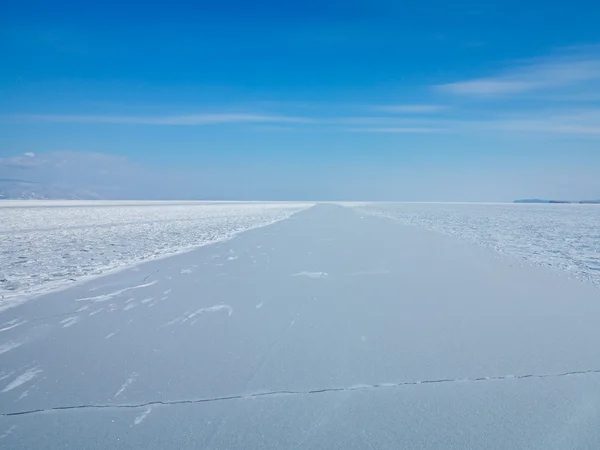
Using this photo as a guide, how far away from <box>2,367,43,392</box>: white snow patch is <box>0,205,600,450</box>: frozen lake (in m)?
0.01

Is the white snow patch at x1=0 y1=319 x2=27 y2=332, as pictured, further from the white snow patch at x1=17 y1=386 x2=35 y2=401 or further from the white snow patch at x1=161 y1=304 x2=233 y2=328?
the white snow patch at x1=17 y1=386 x2=35 y2=401

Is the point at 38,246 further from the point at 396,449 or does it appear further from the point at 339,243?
the point at 396,449

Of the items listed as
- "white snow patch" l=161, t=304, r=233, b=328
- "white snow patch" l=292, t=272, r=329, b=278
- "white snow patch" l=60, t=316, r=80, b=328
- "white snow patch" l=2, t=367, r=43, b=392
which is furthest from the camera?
"white snow patch" l=292, t=272, r=329, b=278

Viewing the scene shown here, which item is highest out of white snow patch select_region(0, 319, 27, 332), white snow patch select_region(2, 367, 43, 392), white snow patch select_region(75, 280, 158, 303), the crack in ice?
the crack in ice

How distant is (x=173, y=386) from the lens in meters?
3.31

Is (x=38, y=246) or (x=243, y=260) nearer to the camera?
(x=243, y=260)

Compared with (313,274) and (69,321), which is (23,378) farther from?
(313,274)

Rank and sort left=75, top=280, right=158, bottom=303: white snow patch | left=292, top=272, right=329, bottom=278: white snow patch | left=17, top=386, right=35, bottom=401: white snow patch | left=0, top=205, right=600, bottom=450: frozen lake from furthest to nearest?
left=292, top=272, right=329, bottom=278: white snow patch, left=75, top=280, right=158, bottom=303: white snow patch, left=17, top=386, right=35, bottom=401: white snow patch, left=0, top=205, right=600, bottom=450: frozen lake

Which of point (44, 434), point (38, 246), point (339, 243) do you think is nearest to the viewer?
point (44, 434)

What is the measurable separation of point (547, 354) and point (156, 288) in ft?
17.1

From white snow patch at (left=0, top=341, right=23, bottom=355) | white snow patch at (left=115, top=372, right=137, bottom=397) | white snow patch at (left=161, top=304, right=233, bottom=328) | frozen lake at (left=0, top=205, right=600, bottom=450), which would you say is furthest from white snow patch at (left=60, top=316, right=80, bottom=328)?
white snow patch at (left=115, top=372, right=137, bottom=397)

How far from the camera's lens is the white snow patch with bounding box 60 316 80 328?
4.86m

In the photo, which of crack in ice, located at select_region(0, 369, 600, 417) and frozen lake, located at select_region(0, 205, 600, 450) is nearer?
frozen lake, located at select_region(0, 205, 600, 450)

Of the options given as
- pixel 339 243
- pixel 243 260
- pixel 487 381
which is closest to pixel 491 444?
pixel 487 381
